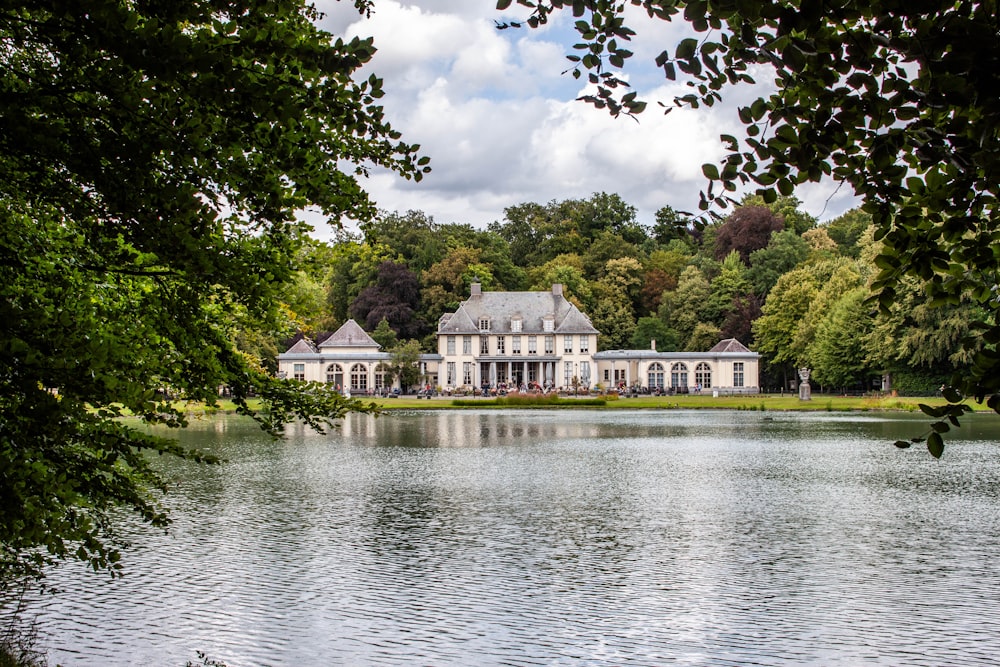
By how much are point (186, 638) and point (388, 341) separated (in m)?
58.9

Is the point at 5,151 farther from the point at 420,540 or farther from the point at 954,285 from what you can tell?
the point at 420,540

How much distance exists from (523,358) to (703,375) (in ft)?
40.5

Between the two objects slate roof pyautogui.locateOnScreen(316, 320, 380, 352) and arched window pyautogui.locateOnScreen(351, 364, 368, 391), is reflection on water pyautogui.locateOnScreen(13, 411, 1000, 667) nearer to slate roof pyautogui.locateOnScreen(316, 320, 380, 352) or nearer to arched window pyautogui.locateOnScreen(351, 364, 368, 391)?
arched window pyautogui.locateOnScreen(351, 364, 368, 391)

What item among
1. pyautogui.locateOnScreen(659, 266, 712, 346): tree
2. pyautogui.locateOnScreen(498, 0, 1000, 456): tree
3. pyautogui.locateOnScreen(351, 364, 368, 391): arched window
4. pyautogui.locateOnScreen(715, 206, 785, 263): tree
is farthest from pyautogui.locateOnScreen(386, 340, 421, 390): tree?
pyautogui.locateOnScreen(498, 0, 1000, 456): tree

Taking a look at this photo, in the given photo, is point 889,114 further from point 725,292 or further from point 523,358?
point 725,292

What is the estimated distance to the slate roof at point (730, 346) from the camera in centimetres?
6275

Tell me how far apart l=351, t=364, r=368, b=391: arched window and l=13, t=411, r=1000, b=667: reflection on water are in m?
43.7

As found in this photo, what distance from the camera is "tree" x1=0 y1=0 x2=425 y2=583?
3879 millimetres

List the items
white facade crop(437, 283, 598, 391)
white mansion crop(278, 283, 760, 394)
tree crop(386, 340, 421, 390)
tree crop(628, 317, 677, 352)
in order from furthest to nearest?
tree crop(628, 317, 677, 352), white facade crop(437, 283, 598, 391), white mansion crop(278, 283, 760, 394), tree crop(386, 340, 421, 390)

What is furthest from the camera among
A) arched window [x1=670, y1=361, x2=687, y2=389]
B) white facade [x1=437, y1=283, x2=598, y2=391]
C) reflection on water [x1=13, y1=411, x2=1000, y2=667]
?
white facade [x1=437, y1=283, x2=598, y2=391]

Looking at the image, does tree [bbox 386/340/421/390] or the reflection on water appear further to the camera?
tree [bbox 386/340/421/390]

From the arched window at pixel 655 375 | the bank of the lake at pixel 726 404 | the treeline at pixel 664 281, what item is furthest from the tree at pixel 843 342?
the arched window at pixel 655 375

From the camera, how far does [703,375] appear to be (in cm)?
6406

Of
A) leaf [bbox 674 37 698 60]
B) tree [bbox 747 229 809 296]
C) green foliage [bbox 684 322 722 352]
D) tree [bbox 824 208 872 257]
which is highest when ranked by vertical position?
tree [bbox 824 208 872 257]
